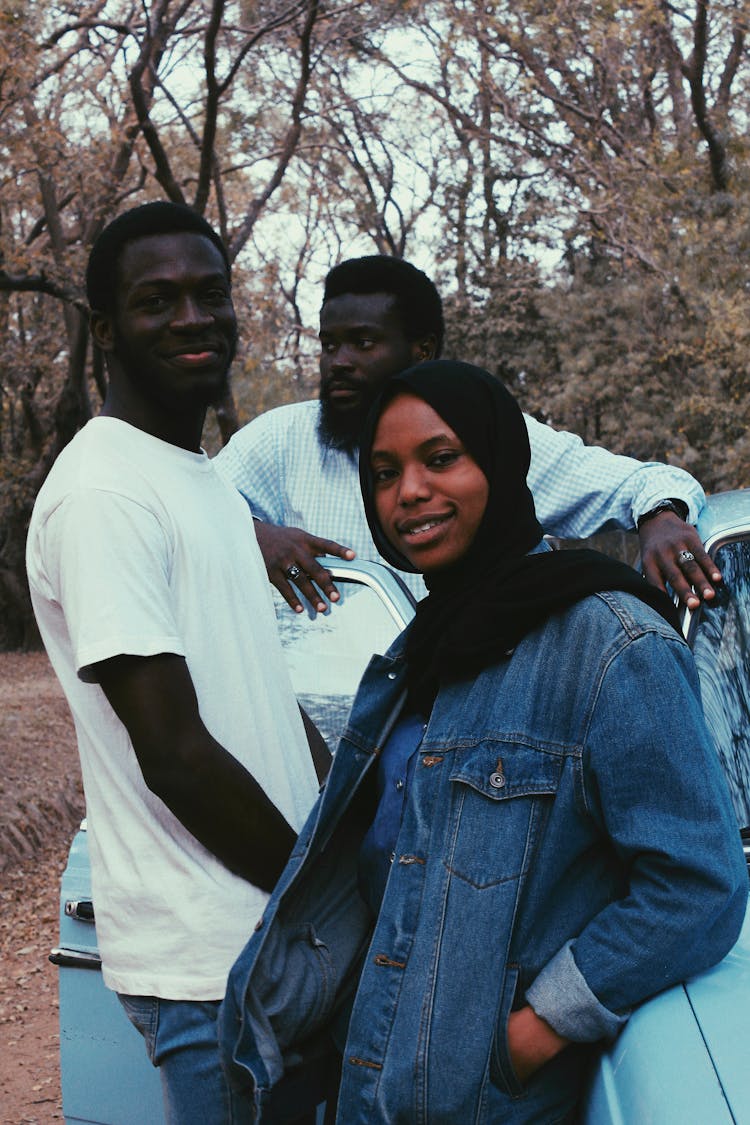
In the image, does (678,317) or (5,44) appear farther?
(678,317)

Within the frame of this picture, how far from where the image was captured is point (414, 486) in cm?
187

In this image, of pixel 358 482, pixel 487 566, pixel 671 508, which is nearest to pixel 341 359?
pixel 358 482

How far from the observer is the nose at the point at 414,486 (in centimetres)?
187

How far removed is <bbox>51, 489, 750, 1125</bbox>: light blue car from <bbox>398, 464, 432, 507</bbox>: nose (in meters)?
0.77

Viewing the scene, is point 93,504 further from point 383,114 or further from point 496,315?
point 496,315

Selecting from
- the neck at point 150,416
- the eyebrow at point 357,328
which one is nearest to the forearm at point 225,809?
the neck at point 150,416

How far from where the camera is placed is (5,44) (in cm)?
1028

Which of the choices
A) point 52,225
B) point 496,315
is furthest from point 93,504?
point 496,315

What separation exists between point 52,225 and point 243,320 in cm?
305

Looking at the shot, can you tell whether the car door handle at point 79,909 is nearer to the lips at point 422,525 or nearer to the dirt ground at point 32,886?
the lips at point 422,525

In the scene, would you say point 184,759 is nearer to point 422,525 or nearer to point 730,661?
point 422,525

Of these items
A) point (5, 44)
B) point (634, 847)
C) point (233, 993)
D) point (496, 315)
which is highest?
point (5, 44)

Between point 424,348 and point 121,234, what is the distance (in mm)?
1602

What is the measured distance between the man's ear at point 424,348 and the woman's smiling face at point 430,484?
5.38ft
